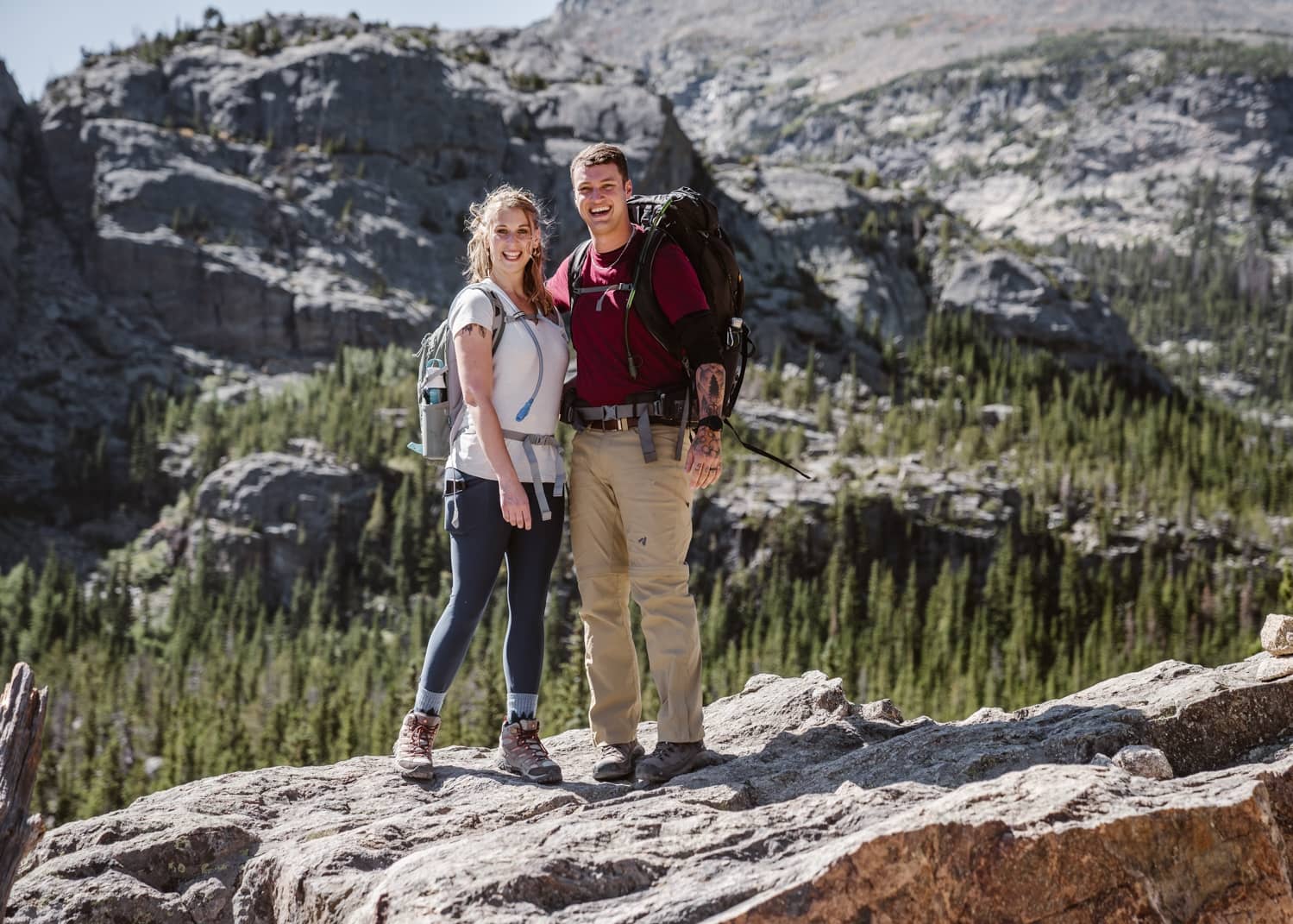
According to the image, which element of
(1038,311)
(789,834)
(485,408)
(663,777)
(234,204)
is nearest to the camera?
(789,834)

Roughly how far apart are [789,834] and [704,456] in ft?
8.67

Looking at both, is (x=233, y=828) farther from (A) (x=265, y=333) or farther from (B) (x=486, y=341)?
(A) (x=265, y=333)

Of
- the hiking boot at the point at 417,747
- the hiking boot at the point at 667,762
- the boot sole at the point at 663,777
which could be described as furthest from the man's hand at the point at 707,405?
the hiking boot at the point at 417,747

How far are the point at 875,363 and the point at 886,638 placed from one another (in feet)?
205

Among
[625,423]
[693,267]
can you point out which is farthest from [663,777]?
[693,267]

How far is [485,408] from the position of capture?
770cm

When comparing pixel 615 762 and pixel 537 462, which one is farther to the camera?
pixel 615 762

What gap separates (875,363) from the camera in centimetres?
14862

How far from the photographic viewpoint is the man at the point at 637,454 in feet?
26.2

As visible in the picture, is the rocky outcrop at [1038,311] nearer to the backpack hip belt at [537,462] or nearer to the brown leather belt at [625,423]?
the brown leather belt at [625,423]

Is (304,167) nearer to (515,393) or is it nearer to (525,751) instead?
(515,393)

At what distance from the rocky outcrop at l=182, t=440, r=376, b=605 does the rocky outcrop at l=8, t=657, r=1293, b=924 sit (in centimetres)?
10687

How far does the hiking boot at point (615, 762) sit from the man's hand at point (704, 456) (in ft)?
6.45

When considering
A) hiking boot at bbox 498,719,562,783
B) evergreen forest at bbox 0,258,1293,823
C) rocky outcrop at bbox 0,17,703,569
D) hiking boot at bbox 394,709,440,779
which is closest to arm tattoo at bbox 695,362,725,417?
hiking boot at bbox 498,719,562,783
